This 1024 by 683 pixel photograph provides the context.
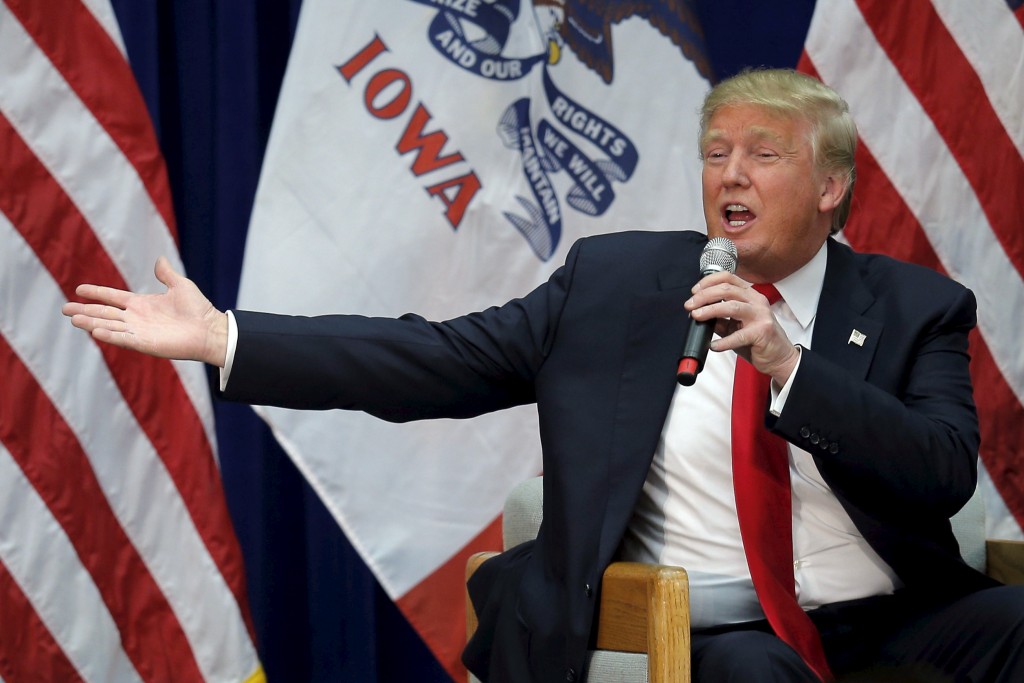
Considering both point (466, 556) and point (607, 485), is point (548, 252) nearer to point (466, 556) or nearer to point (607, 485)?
point (466, 556)

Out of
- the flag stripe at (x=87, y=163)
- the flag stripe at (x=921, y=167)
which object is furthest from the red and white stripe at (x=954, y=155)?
the flag stripe at (x=87, y=163)

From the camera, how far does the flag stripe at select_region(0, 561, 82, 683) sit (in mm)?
2615

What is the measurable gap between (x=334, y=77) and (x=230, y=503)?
1.06m

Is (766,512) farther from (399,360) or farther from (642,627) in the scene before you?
(399,360)

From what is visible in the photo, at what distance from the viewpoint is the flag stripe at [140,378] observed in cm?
268

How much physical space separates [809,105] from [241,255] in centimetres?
153

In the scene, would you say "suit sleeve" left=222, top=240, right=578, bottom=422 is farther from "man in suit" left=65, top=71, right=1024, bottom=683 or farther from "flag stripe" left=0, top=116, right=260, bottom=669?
"flag stripe" left=0, top=116, right=260, bottom=669

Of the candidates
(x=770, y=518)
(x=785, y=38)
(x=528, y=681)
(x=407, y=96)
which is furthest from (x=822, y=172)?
(x=785, y=38)

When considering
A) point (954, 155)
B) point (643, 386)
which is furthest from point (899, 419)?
point (954, 155)

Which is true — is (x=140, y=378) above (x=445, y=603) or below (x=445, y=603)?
above

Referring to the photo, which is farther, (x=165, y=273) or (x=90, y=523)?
(x=90, y=523)

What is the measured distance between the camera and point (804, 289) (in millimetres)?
2057

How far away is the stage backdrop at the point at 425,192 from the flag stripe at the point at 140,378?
2cm

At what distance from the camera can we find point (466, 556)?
301cm
